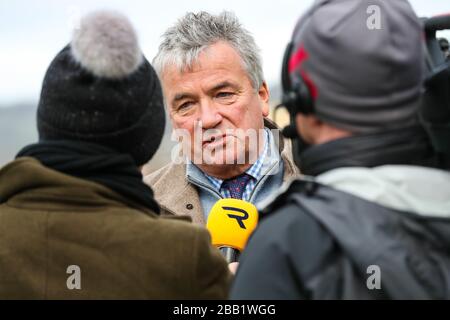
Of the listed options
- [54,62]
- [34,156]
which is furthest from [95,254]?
[54,62]

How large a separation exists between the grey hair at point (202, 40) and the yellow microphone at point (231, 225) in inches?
33.3

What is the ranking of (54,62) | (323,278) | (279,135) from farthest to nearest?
(279,135) < (54,62) < (323,278)

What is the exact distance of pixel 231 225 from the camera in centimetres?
271

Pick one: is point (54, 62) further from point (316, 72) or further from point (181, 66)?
point (181, 66)

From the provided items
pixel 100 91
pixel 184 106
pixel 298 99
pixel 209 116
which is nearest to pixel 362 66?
pixel 298 99

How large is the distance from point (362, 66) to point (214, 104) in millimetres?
1769

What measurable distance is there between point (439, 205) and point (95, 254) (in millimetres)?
846

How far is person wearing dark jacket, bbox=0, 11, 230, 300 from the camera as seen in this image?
1.85 meters

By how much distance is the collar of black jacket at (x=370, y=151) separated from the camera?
164 cm

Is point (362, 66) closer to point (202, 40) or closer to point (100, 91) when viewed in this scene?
point (100, 91)

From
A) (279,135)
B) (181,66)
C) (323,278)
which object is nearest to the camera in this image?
(323,278)

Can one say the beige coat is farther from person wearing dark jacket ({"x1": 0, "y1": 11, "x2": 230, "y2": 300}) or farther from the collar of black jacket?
the collar of black jacket

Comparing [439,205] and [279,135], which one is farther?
[279,135]

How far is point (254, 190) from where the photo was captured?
3344 mm
